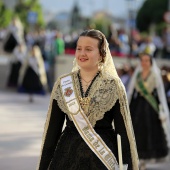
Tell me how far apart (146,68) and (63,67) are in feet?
45.9

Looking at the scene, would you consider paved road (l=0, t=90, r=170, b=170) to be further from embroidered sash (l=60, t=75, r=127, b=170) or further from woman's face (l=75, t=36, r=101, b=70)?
woman's face (l=75, t=36, r=101, b=70)

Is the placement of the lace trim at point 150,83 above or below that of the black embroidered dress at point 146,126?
above

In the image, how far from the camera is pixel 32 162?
9.52 metres

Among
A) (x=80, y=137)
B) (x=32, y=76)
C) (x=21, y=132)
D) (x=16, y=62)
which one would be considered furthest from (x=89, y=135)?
(x=16, y=62)

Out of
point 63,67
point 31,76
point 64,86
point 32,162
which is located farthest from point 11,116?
point 64,86

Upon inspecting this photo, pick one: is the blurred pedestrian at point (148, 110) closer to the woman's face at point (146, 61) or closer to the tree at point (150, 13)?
the woman's face at point (146, 61)

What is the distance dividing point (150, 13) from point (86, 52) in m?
74.8

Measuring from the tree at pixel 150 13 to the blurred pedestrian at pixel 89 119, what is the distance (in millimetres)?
70039

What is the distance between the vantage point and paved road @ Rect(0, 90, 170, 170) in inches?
381

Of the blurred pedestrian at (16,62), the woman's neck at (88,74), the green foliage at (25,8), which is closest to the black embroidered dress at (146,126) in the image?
the woman's neck at (88,74)

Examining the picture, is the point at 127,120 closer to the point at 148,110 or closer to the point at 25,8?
the point at 148,110

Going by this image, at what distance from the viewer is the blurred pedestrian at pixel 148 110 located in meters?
9.68

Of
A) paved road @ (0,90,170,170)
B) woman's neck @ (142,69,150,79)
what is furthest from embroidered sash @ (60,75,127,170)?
woman's neck @ (142,69,150,79)

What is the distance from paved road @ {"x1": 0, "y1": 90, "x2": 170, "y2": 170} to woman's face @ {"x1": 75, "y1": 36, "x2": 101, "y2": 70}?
4.47m
